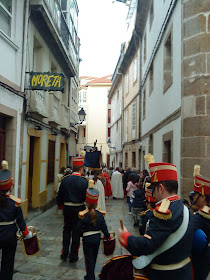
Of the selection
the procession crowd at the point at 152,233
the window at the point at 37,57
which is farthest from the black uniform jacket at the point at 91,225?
the window at the point at 37,57

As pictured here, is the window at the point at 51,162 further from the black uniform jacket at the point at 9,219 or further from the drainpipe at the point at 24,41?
the black uniform jacket at the point at 9,219

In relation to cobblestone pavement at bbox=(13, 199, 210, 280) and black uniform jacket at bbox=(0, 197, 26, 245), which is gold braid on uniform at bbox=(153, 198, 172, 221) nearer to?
black uniform jacket at bbox=(0, 197, 26, 245)

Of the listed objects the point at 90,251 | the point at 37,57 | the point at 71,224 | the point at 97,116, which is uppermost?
the point at 97,116

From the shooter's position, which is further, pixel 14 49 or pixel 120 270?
pixel 14 49

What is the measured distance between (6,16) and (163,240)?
698 centimetres

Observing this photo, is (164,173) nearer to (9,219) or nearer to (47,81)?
(9,219)

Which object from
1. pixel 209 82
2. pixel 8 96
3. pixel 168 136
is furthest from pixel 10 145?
pixel 209 82

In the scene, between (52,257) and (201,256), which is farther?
(52,257)

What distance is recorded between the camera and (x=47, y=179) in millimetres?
11852

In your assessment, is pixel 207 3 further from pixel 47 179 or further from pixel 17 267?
pixel 47 179

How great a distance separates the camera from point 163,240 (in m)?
2.29

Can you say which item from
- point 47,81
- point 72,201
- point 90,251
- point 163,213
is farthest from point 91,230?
point 47,81

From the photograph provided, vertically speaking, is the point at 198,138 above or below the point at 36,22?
below

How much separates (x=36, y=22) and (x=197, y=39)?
543cm
